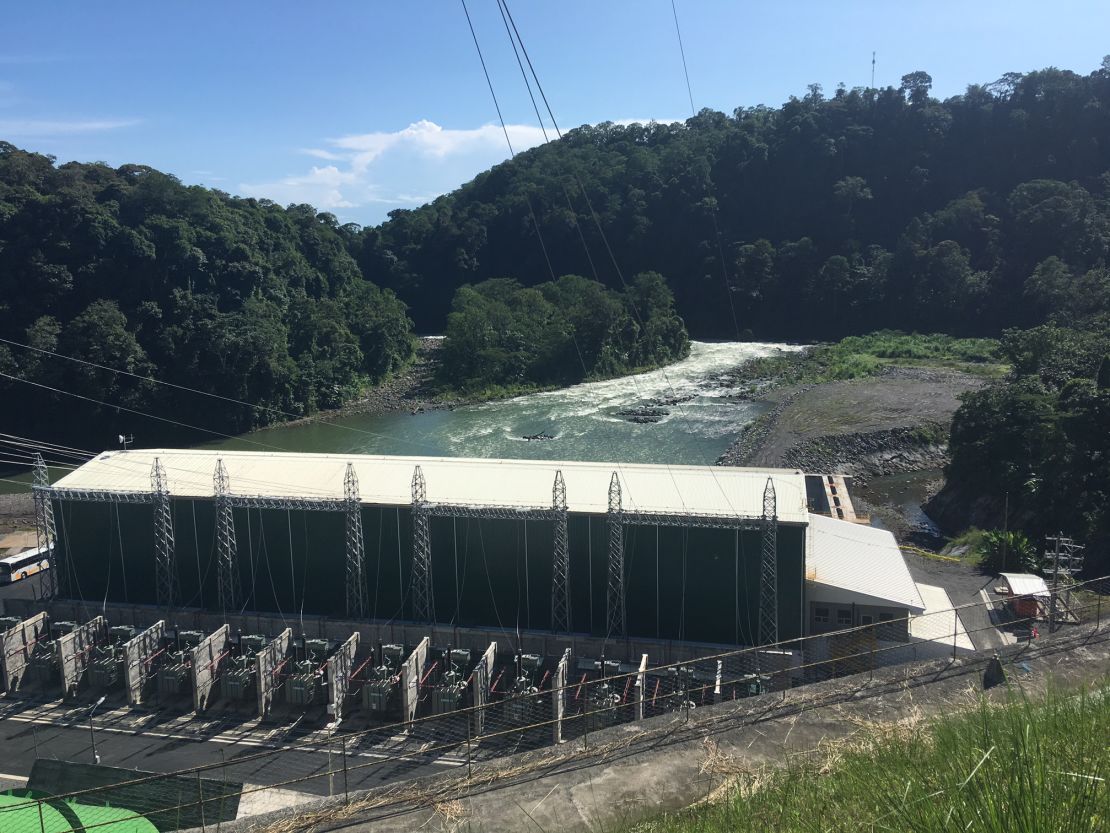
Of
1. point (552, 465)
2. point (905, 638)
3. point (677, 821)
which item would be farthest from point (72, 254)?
point (677, 821)

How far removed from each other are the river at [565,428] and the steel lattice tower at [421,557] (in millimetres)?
8535

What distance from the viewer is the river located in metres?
17.9

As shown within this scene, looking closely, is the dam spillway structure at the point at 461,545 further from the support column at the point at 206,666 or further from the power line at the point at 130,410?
the power line at the point at 130,410

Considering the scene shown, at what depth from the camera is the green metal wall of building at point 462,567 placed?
813 cm

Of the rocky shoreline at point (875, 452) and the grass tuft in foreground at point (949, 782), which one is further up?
the grass tuft in foreground at point (949, 782)

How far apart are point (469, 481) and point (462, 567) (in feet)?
3.70

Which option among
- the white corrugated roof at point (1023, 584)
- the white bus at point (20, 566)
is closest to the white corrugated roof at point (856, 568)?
the white corrugated roof at point (1023, 584)

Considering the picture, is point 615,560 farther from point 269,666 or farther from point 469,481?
point 269,666

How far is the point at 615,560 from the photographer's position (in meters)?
8.09

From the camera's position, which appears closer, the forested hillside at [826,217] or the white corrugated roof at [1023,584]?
the white corrugated roof at [1023,584]

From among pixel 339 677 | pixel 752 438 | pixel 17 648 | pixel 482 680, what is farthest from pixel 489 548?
pixel 752 438

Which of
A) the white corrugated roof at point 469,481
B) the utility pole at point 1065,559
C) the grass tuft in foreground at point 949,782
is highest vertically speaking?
the grass tuft in foreground at point 949,782

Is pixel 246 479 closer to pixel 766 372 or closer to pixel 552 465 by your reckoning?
pixel 552 465

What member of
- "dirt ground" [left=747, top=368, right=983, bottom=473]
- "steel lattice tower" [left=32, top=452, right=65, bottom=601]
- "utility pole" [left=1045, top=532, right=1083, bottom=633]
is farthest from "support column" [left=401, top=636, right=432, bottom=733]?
"dirt ground" [left=747, top=368, right=983, bottom=473]
